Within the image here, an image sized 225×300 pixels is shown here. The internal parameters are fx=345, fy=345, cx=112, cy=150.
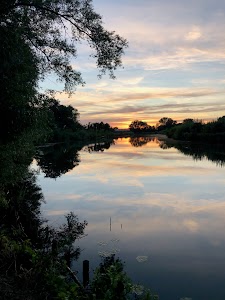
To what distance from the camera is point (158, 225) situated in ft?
46.4

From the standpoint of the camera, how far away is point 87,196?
20.8 meters

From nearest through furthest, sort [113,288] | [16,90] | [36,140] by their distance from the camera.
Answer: [113,288], [16,90], [36,140]

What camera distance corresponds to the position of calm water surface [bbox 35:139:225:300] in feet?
29.9

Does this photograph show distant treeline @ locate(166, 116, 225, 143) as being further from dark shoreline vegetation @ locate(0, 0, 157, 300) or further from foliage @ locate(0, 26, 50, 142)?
foliage @ locate(0, 26, 50, 142)

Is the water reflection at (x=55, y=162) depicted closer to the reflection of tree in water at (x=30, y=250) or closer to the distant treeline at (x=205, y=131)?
the reflection of tree in water at (x=30, y=250)

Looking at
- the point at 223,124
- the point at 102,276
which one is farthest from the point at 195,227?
the point at 223,124

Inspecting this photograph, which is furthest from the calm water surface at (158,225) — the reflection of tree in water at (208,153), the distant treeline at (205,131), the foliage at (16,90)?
the distant treeline at (205,131)

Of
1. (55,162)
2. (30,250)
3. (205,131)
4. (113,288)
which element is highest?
(205,131)

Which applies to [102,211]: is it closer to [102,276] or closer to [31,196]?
[31,196]

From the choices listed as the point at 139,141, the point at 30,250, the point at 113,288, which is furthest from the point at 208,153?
the point at 139,141

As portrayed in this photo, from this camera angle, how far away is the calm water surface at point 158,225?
29.9ft

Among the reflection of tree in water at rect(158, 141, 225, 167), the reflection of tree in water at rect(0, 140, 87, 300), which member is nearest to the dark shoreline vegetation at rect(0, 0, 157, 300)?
the reflection of tree in water at rect(0, 140, 87, 300)

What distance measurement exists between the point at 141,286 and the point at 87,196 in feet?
42.0

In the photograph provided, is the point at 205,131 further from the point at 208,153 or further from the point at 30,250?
the point at 30,250
